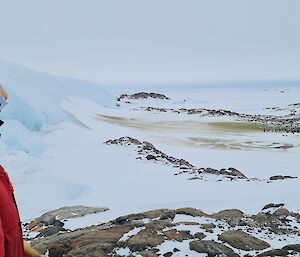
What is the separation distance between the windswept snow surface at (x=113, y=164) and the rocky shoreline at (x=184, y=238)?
4.48 ft

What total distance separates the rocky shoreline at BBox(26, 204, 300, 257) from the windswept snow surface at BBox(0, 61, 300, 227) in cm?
136

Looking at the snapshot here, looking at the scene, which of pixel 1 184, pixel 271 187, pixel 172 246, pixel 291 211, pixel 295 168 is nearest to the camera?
pixel 1 184

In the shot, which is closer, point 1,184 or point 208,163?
point 1,184

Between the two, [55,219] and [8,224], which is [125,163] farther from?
[8,224]

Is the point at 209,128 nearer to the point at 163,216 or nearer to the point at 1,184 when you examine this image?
the point at 163,216

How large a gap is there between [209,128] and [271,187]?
18.8 meters

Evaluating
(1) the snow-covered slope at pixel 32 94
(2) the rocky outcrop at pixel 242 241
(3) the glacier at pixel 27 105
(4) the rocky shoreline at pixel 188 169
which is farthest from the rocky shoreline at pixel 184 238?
(1) the snow-covered slope at pixel 32 94

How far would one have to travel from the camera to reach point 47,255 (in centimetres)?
498

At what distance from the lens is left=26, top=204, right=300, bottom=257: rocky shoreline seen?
4.64 metres

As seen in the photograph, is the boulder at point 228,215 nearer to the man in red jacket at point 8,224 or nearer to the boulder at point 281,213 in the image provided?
the boulder at point 281,213

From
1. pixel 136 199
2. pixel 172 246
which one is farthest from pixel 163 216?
pixel 136 199

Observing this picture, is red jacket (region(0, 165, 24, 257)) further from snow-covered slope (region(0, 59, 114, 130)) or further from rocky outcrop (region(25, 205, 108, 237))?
snow-covered slope (region(0, 59, 114, 130))

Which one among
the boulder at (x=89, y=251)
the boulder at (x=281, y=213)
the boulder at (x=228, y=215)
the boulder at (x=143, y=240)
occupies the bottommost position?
the boulder at (x=228, y=215)

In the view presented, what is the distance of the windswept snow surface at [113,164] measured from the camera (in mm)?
8930
